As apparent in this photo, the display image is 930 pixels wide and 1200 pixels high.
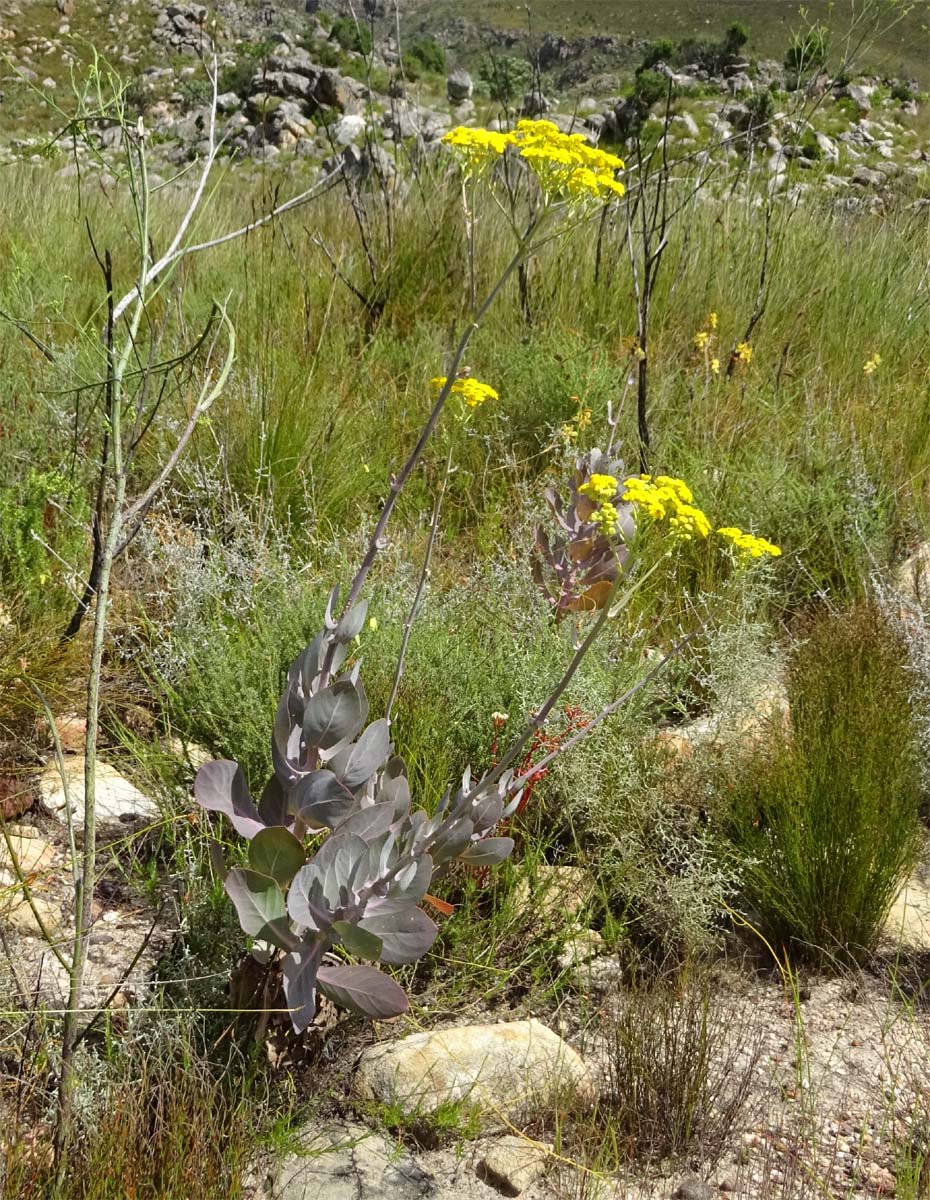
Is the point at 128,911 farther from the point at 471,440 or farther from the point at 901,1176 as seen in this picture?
the point at 471,440

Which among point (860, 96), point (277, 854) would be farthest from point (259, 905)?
point (860, 96)

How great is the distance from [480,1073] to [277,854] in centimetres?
53

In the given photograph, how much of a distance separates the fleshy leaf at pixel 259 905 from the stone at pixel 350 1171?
1.03 ft

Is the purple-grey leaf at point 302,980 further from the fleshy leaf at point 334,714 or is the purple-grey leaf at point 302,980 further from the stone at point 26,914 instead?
the stone at point 26,914

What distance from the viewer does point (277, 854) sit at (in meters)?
1.28

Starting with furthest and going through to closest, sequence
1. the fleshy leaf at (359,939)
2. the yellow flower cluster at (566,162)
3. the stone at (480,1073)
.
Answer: the stone at (480,1073)
the yellow flower cluster at (566,162)
the fleshy leaf at (359,939)

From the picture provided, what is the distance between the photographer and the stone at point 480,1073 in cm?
146

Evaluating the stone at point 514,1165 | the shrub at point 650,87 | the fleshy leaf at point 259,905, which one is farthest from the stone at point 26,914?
the shrub at point 650,87

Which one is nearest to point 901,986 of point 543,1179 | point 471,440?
point 543,1179

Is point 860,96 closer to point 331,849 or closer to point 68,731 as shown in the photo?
point 68,731

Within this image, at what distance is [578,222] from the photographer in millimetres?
1366

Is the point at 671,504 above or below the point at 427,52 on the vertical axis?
below

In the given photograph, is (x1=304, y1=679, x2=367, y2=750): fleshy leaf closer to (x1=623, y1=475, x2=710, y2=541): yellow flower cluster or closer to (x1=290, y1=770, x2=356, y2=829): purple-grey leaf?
(x1=290, y1=770, x2=356, y2=829): purple-grey leaf

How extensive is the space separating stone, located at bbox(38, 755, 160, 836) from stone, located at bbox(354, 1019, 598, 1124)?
72cm
